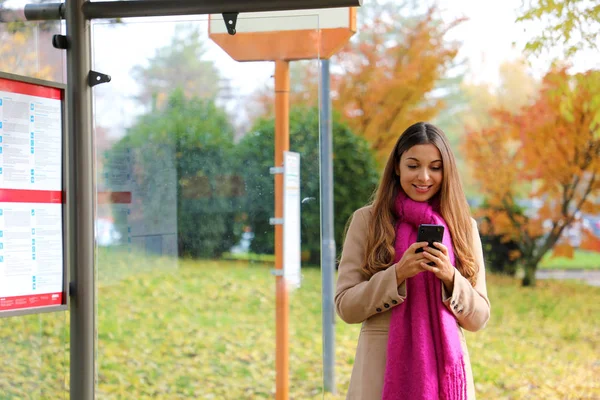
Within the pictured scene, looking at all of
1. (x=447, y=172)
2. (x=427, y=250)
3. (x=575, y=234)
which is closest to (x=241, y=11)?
(x=447, y=172)

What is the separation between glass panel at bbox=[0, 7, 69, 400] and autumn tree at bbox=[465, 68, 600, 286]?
797cm

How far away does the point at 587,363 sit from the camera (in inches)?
346

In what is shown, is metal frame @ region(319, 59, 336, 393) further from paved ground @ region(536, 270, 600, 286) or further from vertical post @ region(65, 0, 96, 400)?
paved ground @ region(536, 270, 600, 286)

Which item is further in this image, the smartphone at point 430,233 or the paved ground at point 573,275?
the paved ground at point 573,275

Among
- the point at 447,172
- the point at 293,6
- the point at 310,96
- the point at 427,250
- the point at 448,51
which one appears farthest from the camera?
the point at 448,51

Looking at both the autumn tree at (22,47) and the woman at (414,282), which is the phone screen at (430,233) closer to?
the woman at (414,282)

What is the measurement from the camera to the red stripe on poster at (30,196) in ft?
10.8

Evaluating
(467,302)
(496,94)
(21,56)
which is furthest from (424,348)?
(496,94)

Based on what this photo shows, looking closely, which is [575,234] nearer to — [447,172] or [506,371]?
[506,371]

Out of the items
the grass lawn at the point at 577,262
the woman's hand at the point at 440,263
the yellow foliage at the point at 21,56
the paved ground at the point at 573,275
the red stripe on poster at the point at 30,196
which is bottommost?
the paved ground at the point at 573,275

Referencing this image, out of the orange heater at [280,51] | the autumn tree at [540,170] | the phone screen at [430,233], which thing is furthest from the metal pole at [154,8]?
the autumn tree at [540,170]

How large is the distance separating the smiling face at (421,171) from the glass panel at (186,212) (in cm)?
132

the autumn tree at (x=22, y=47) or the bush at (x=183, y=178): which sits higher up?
the autumn tree at (x=22, y=47)

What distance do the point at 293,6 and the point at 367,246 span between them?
1.26 meters
